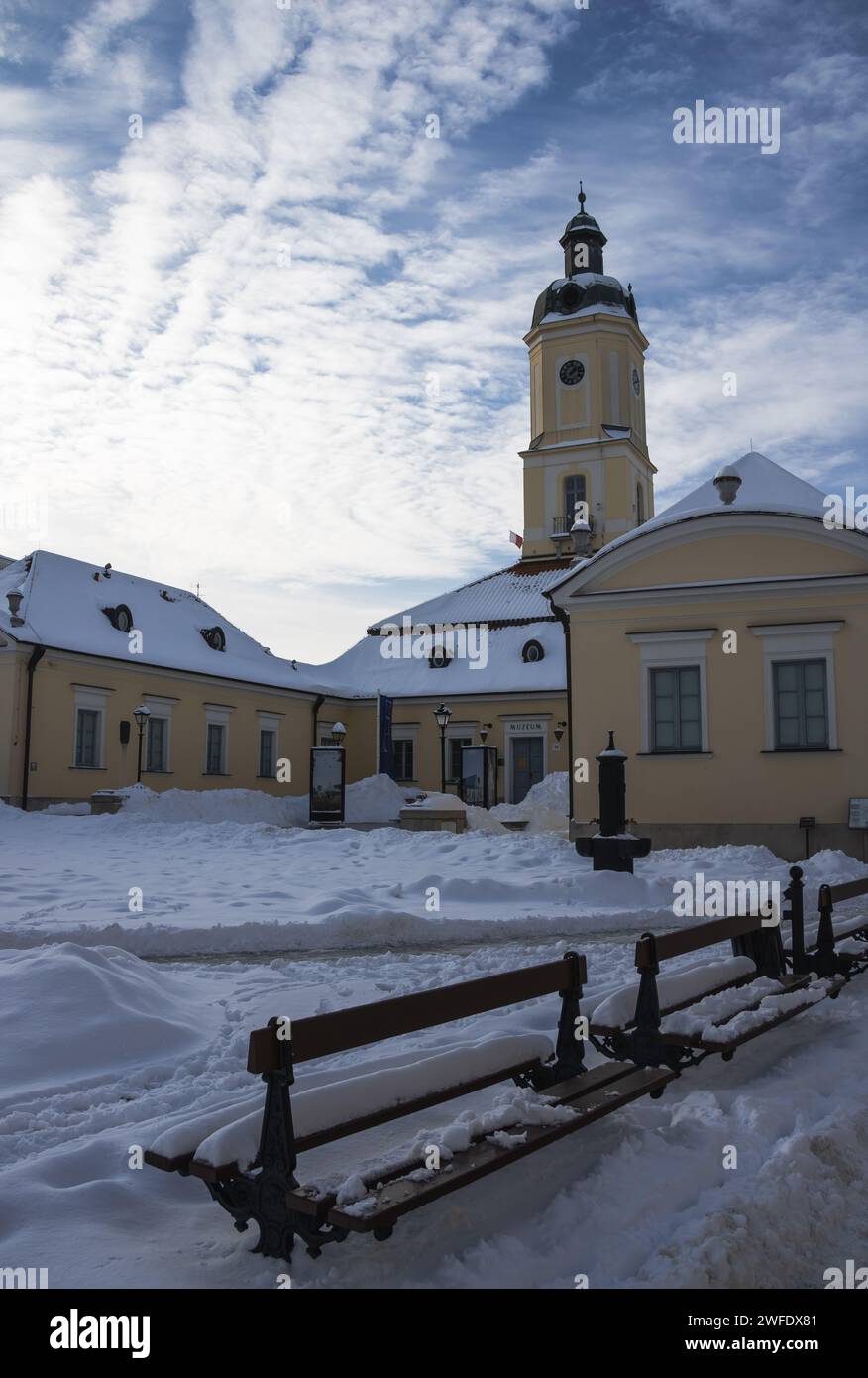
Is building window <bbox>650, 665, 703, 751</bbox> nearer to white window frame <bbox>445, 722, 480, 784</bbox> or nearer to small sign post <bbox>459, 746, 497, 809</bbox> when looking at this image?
small sign post <bbox>459, 746, 497, 809</bbox>

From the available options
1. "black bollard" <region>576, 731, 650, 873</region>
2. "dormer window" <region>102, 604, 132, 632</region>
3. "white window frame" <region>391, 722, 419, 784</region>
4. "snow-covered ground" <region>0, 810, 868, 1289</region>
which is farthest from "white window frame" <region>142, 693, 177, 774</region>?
"snow-covered ground" <region>0, 810, 868, 1289</region>

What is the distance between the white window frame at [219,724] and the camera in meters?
30.2

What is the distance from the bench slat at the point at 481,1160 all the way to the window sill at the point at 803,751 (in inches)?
Answer: 523

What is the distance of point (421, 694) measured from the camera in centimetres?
3406

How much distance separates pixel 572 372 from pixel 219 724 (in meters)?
21.1

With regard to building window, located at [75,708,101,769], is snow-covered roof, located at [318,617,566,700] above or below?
above

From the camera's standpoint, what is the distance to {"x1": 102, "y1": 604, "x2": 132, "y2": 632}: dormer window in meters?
28.5

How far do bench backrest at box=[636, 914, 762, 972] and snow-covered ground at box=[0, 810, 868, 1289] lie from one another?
25.5 inches

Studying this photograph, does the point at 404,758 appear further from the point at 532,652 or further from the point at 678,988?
the point at 678,988

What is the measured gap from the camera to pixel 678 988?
6.09 metres

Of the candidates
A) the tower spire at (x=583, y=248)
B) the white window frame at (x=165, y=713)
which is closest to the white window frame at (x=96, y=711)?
the white window frame at (x=165, y=713)

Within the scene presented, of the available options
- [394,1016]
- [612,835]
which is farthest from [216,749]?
[394,1016]

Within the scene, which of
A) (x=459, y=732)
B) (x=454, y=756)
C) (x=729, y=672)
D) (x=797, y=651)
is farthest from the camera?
(x=454, y=756)

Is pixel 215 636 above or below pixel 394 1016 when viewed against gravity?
above
